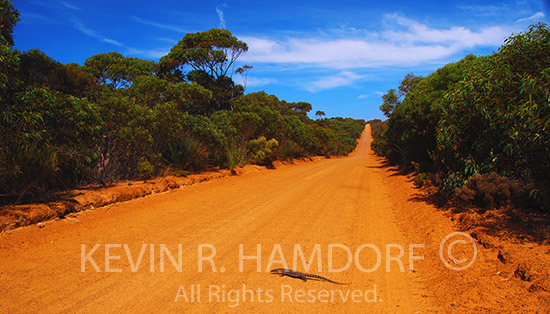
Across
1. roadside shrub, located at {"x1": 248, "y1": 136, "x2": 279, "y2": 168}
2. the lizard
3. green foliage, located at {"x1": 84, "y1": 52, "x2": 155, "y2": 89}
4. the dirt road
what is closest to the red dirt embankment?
the dirt road

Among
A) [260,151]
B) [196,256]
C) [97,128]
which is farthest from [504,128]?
[260,151]

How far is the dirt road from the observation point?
3.68 m

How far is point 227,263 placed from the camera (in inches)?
189

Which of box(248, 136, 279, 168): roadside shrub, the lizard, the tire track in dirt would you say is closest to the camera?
the tire track in dirt

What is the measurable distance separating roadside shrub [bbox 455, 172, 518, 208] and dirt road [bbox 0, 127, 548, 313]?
110cm

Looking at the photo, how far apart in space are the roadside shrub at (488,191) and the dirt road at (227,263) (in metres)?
1.10

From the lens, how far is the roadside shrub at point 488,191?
23.3ft

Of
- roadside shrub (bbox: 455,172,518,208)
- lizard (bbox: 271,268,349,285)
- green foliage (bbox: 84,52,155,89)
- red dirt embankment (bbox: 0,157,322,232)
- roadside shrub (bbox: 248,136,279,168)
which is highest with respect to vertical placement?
green foliage (bbox: 84,52,155,89)

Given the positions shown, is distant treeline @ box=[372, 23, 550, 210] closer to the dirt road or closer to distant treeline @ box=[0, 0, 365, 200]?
the dirt road

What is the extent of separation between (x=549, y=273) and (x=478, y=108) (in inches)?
137

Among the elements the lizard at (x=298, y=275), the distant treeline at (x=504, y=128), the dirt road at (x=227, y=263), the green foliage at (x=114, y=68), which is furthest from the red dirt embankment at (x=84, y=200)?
the green foliage at (x=114, y=68)

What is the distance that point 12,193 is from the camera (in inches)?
269

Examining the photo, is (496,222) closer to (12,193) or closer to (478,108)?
(478,108)

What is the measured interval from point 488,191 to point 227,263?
19.4 feet
